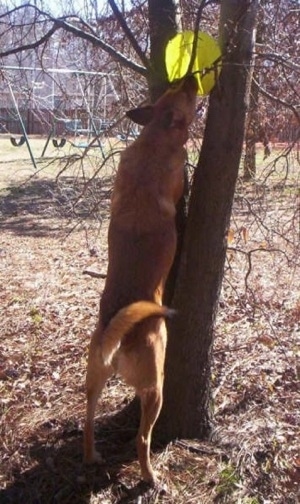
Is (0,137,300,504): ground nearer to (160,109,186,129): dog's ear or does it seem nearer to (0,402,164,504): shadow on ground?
(0,402,164,504): shadow on ground

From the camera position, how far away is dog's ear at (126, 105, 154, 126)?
4062 millimetres

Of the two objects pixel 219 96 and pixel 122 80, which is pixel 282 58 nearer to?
pixel 219 96

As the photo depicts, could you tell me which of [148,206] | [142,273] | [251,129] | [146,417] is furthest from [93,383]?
[251,129]

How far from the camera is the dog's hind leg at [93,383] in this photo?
352 cm

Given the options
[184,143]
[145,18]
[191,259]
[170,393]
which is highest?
[145,18]

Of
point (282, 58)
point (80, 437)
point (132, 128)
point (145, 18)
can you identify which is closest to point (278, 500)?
point (80, 437)

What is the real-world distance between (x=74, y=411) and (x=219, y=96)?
234cm

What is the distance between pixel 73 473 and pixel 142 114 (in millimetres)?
2228

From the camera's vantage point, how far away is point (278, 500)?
3.72 metres

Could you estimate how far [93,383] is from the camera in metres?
3.59

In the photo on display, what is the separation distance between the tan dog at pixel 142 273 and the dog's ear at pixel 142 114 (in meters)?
0.05

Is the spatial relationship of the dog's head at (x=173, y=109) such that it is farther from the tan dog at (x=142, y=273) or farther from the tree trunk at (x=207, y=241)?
the tree trunk at (x=207, y=241)

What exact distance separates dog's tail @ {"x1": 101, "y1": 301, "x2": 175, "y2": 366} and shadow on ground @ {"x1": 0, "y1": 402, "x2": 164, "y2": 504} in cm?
76

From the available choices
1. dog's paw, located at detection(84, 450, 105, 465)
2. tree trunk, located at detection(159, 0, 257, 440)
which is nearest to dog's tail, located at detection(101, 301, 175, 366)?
Answer: tree trunk, located at detection(159, 0, 257, 440)
